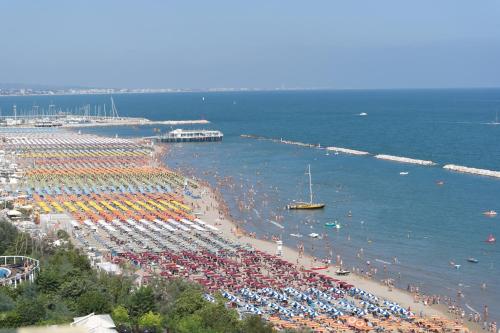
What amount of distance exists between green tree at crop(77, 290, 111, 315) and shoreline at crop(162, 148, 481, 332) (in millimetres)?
11990

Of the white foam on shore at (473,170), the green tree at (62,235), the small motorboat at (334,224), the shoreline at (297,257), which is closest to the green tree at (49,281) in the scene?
the green tree at (62,235)

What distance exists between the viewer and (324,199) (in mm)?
49781

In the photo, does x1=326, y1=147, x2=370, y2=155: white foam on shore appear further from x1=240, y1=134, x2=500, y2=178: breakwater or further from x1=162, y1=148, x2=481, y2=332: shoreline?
x1=162, y1=148, x2=481, y2=332: shoreline

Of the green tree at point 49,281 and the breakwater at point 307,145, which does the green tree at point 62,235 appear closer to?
the green tree at point 49,281

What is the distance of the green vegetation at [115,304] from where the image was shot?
64.0 ft

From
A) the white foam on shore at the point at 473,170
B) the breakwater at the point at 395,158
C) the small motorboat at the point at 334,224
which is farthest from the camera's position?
the breakwater at the point at 395,158

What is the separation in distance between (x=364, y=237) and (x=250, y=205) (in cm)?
1122

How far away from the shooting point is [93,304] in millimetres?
21000

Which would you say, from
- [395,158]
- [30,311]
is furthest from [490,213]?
[30,311]

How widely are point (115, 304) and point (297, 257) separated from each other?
13717mm

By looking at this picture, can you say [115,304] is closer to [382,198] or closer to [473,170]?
[382,198]

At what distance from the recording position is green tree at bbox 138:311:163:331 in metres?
19.4

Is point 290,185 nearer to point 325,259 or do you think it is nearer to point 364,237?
point 364,237

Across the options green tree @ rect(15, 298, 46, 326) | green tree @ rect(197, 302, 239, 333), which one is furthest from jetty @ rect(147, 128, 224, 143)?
green tree @ rect(15, 298, 46, 326)
